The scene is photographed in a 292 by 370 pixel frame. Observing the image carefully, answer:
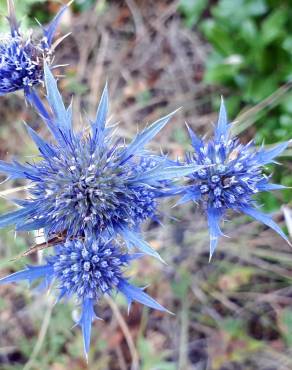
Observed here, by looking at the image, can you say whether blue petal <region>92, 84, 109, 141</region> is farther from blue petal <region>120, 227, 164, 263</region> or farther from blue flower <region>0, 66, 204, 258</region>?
blue petal <region>120, 227, 164, 263</region>

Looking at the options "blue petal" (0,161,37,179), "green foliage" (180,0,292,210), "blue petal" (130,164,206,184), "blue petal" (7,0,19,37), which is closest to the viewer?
"blue petal" (130,164,206,184)

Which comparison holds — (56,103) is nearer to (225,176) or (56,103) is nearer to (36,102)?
(36,102)

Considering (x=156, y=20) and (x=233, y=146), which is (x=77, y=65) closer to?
(x=156, y=20)

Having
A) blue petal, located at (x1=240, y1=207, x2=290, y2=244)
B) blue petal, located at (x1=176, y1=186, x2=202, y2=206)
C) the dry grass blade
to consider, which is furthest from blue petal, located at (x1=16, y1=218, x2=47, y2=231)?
the dry grass blade

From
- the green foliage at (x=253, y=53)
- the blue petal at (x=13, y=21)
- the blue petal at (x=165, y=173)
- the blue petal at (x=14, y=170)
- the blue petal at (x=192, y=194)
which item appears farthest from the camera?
the green foliage at (x=253, y=53)

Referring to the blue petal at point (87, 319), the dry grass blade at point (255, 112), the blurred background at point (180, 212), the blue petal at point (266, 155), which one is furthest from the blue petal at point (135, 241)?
the blurred background at point (180, 212)

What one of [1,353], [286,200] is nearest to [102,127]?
[286,200]

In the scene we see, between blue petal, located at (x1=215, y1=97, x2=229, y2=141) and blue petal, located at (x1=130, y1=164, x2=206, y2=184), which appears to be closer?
blue petal, located at (x1=130, y1=164, x2=206, y2=184)

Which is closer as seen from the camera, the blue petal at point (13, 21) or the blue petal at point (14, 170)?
the blue petal at point (14, 170)

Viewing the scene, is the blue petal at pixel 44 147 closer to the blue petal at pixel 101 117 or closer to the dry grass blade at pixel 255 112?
the blue petal at pixel 101 117
